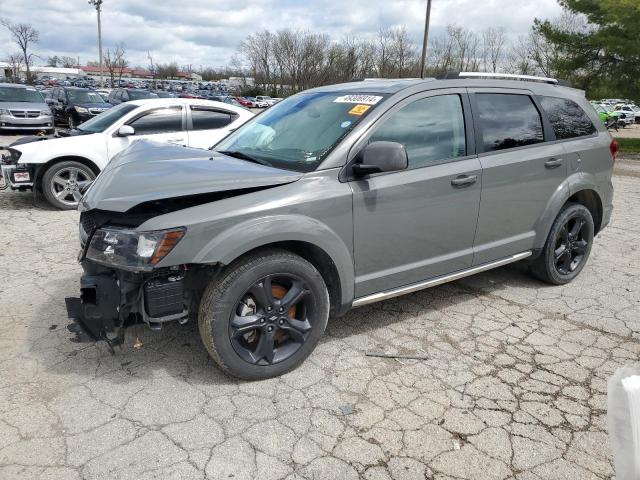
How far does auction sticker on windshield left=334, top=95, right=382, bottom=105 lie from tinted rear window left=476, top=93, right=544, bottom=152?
3.05 ft

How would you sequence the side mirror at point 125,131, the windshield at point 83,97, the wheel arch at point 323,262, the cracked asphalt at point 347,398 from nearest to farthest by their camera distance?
the cracked asphalt at point 347,398
the wheel arch at point 323,262
the side mirror at point 125,131
the windshield at point 83,97

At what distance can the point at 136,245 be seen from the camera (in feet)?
9.00

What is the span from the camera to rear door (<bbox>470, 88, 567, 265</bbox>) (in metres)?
3.96

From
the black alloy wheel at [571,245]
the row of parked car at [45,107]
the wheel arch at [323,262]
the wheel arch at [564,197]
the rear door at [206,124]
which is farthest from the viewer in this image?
the row of parked car at [45,107]

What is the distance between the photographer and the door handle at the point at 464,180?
12.2 feet

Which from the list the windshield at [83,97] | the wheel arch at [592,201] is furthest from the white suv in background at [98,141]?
the windshield at [83,97]

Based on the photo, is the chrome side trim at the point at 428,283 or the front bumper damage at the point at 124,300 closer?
the front bumper damage at the point at 124,300

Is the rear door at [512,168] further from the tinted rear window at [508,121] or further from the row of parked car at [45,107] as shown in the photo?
the row of parked car at [45,107]

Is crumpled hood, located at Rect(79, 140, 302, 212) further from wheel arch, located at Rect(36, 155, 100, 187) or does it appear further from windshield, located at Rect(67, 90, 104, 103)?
windshield, located at Rect(67, 90, 104, 103)

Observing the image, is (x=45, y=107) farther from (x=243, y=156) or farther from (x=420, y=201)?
(x=420, y=201)

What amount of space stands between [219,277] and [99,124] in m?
6.15

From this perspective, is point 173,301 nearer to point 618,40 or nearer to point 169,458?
point 169,458

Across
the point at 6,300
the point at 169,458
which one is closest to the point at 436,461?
the point at 169,458

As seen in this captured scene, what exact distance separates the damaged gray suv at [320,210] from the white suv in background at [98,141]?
395 cm
